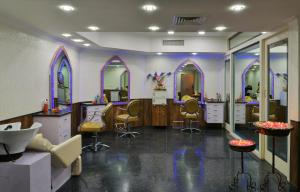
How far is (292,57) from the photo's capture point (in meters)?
3.51

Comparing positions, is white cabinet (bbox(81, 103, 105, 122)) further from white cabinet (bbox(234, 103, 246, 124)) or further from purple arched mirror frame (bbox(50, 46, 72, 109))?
white cabinet (bbox(234, 103, 246, 124))

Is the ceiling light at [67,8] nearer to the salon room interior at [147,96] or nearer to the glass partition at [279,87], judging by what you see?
the salon room interior at [147,96]

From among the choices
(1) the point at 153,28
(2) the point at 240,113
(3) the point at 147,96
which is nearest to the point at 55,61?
(1) the point at 153,28

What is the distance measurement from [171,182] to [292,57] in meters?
2.56

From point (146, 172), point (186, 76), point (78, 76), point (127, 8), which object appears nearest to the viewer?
point (127, 8)

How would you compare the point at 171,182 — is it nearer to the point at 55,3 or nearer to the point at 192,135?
the point at 55,3

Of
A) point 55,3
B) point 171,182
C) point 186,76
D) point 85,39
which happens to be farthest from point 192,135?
point 55,3

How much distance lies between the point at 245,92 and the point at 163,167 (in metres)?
4.03

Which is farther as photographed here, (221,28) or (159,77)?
(159,77)

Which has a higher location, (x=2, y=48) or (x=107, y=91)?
(x=2, y=48)

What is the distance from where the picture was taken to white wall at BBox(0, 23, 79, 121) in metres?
3.51

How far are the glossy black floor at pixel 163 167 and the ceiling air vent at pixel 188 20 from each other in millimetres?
2351

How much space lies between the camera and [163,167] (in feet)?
13.5

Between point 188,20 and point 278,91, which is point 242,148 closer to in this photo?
point 278,91
